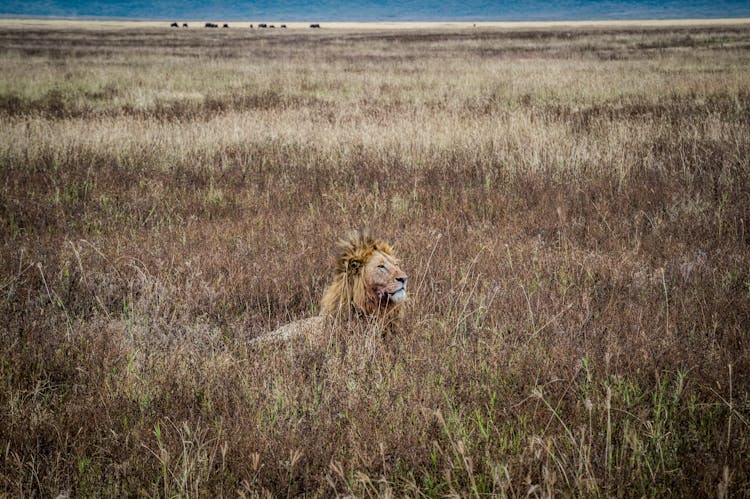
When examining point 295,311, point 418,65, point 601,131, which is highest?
point 418,65

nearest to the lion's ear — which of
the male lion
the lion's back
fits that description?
the male lion

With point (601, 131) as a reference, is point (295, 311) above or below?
below

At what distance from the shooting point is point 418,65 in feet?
82.8

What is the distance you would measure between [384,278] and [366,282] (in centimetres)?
15

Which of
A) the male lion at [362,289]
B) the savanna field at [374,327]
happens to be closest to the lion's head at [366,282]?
the male lion at [362,289]

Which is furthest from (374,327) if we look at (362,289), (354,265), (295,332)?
(295,332)

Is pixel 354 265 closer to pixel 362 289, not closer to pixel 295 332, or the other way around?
pixel 362 289

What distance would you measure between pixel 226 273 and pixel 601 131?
7640 millimetres

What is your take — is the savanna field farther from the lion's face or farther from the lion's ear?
the lion's ear

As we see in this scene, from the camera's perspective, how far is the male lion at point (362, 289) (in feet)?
10.2

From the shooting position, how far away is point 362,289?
3.25 meters

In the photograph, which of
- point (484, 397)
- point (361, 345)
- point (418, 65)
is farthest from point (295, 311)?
point (418, 65)

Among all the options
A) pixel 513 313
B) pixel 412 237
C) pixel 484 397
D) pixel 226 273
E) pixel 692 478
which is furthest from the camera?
Result: pixel 412 237

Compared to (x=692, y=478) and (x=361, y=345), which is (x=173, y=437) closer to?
(x=361, y=345)
